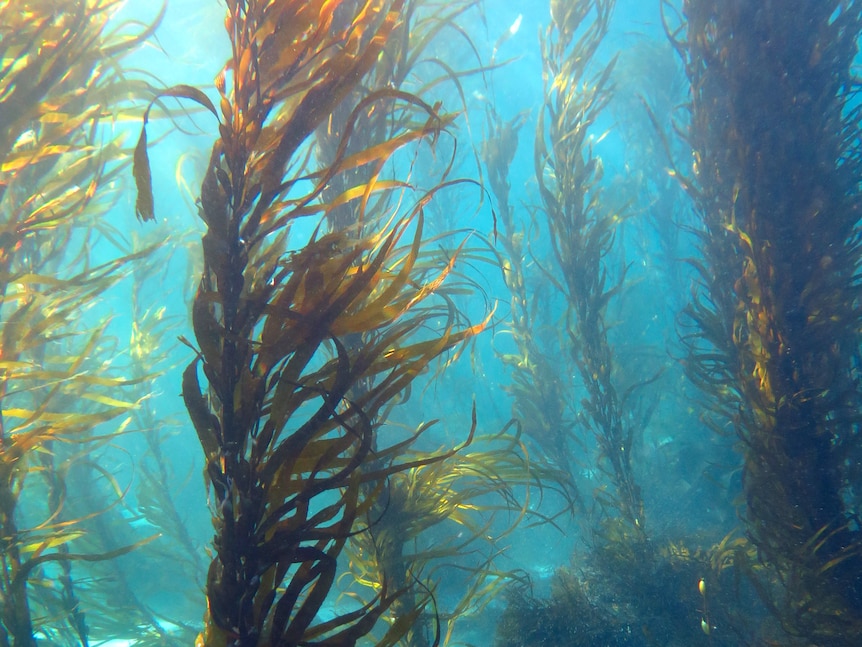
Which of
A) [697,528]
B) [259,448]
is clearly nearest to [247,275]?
[259,448]

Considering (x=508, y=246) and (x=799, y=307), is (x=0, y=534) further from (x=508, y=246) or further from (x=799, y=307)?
(x=508, y=246)

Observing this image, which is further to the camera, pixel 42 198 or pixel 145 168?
pixel 42 198

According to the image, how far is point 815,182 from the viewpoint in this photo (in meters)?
3.38

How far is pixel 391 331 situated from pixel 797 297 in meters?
3.04

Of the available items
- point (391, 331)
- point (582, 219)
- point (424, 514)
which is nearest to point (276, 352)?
point (391, 331)

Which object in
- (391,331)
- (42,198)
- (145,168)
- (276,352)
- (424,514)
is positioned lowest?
(424,514)

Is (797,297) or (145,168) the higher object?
(145,168)

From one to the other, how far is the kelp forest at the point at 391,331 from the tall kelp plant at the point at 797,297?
0.02 metres

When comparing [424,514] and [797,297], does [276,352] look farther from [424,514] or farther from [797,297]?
[797,297]

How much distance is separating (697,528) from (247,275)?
7.19m

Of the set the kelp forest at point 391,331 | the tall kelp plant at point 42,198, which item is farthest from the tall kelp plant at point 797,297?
the tall kelp plant at point 42,198

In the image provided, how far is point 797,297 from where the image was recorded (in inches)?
127

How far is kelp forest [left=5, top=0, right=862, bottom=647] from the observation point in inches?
53.4

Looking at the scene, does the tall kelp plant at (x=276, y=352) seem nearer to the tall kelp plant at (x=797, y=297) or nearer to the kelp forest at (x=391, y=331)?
the kelp forest at (x=391, y=331)
